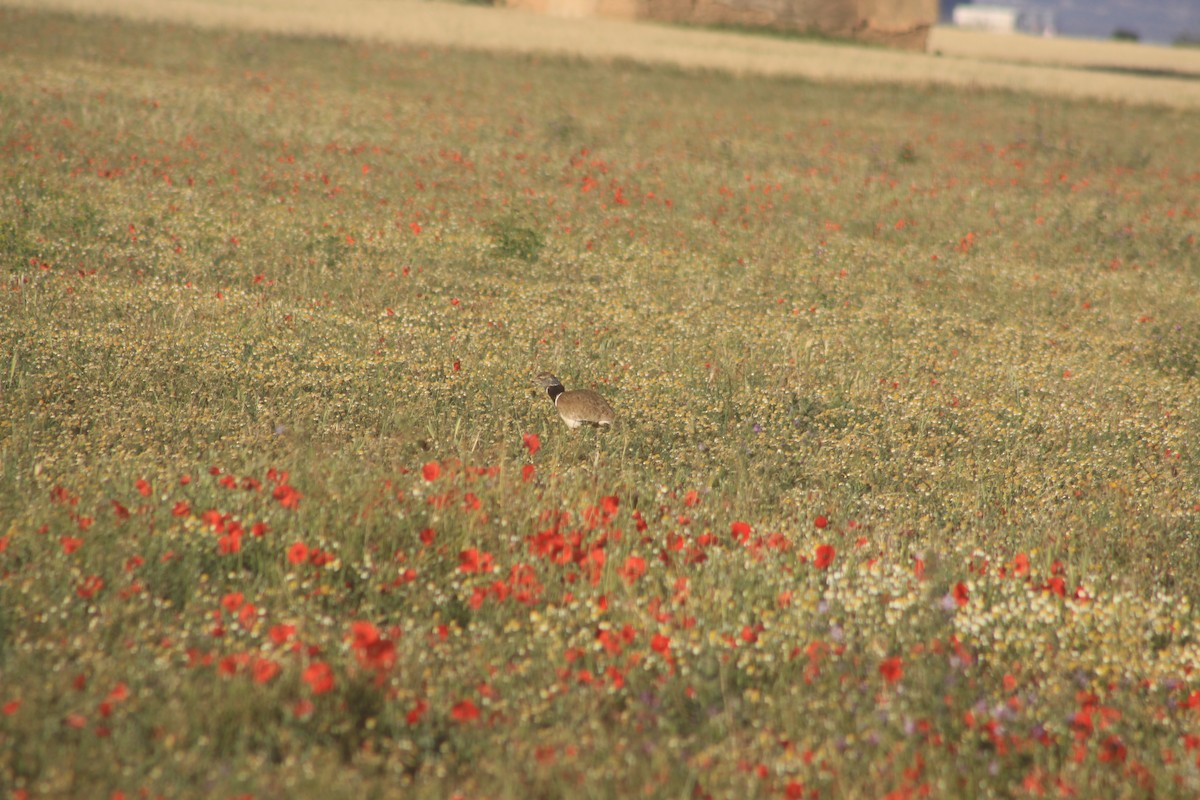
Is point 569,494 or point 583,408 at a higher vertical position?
point 583,408

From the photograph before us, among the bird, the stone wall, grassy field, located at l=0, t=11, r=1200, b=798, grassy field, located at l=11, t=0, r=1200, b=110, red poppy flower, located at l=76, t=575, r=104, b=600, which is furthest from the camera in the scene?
the stone wall

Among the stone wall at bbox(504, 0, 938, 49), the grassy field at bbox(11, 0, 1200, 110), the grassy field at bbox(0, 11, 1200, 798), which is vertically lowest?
the grassy field at bbox(0, 11, 1200, 798)

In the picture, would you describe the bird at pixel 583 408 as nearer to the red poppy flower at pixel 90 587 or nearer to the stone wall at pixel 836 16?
the red poppy flower at pixel 90 587

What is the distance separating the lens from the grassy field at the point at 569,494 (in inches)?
148

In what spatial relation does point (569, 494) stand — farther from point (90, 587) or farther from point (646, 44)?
point (646, 44)

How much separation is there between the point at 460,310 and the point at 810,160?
1284cm

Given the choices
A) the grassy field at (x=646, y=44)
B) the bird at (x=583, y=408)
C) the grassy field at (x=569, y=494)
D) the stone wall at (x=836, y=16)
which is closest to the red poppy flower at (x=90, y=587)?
the grassy field at (x=569, y=494)

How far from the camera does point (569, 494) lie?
5621 mm

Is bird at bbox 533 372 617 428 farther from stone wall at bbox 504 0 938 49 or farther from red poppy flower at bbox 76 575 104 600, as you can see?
stone wall at bbox 504 0 938 49

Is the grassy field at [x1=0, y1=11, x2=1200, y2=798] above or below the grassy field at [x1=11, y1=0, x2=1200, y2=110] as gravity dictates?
below

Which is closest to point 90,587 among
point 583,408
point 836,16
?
point 583,408

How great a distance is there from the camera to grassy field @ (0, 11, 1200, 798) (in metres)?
3.75

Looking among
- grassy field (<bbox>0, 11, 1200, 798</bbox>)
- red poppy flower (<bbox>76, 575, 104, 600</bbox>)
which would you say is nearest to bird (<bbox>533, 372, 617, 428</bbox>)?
grassy field (<bbox>0, 11, 1200, 798</bbox>)

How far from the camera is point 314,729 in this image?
376 centimetres
